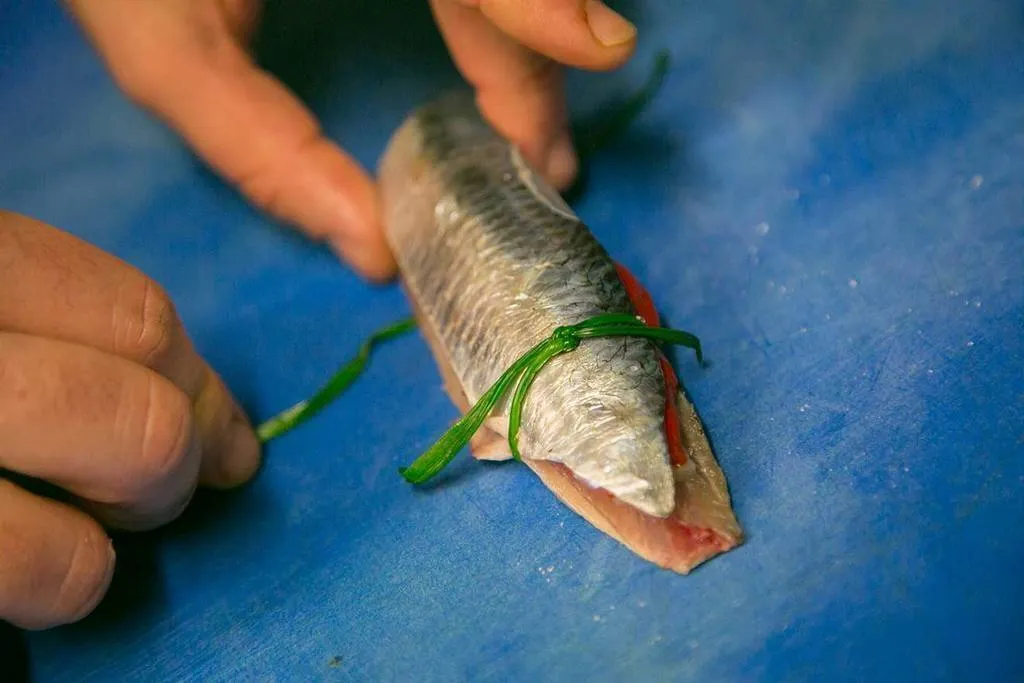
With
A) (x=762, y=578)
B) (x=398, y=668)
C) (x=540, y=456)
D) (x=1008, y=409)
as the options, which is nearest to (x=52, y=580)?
(x=398, y=668)

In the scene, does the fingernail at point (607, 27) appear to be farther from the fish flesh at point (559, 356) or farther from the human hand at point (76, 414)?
the human hand at point (76, 414)

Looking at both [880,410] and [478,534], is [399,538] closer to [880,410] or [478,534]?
[478,534]

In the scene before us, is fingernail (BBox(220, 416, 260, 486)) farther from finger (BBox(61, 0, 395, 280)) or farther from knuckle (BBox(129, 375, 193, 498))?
finger (BBox(61, 0, 395, 280))

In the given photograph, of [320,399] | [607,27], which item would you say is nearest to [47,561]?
[320,399]

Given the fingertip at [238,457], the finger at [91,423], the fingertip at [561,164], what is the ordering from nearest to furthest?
the finger at [91,423]
the fingertip at [238,457]
the fingertip at [561,164]

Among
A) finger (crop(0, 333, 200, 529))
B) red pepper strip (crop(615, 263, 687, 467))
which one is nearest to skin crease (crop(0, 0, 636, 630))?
finger (crop(0, 333, 200, 529))

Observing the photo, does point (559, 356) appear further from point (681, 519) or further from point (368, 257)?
point (368, 257)

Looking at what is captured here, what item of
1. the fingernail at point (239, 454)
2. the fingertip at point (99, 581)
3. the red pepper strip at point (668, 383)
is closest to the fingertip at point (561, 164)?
the red pepper strip at point (668, 383)
